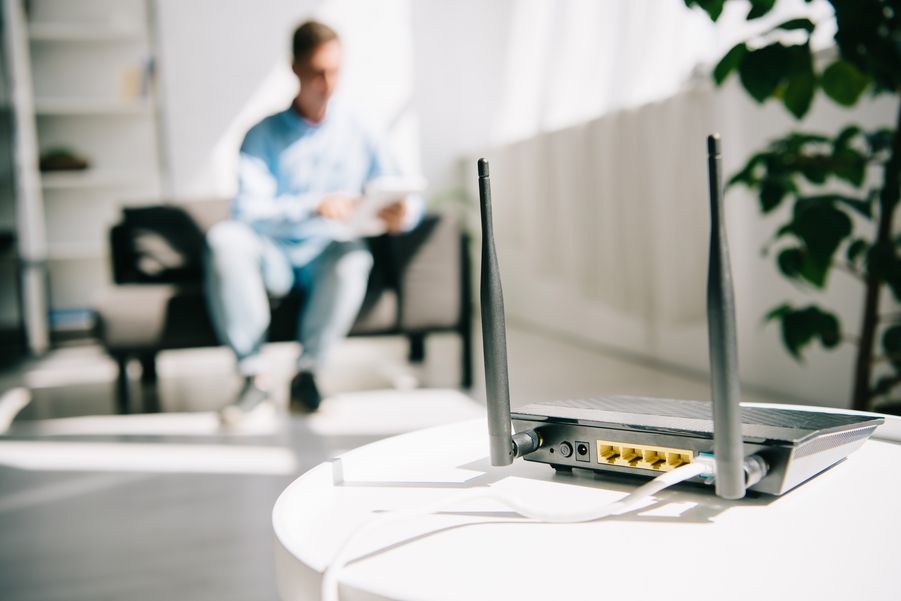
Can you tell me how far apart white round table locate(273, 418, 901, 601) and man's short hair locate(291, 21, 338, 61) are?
1.89 meters

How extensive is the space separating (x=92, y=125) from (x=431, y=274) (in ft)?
8.47

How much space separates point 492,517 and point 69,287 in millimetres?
4219

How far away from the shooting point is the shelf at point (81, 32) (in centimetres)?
389

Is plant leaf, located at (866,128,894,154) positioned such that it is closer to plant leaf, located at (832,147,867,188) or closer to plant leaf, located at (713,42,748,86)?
plant leaf, located at (832,147,867,188)

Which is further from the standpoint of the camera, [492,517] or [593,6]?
[593,6]

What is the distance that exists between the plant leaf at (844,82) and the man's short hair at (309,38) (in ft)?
4.74

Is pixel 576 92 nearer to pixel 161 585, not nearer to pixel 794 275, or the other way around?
pixel 794 275

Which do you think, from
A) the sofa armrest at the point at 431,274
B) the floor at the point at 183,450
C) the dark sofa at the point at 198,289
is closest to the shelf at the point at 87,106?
the floor at the point at 183,450

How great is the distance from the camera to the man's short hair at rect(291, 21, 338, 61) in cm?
229

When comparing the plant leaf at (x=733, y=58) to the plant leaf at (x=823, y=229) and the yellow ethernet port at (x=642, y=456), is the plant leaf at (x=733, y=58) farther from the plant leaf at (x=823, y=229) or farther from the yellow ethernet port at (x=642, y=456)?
the yellow ethernet port at (x=642, y=456)

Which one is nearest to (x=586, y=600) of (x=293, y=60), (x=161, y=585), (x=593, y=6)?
(x=161, y=585)

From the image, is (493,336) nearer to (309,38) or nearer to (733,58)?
(733,58)

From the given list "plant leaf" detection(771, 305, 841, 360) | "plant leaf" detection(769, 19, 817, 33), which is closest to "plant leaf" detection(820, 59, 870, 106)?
"plant leaf" detection(769, 19, 817, 33)

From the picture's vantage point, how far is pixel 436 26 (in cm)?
487
